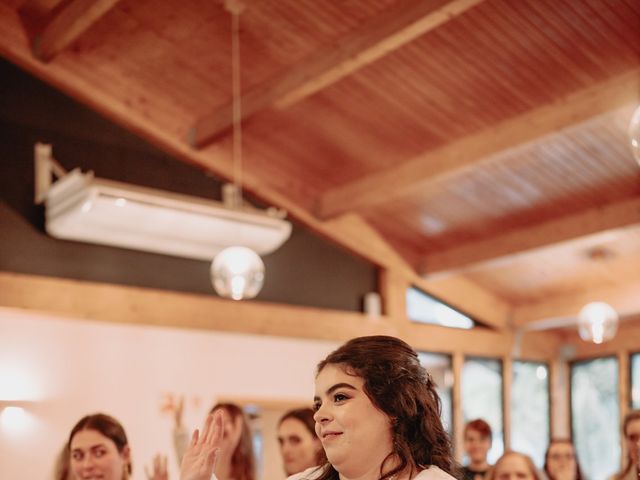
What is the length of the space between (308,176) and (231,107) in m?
1.20

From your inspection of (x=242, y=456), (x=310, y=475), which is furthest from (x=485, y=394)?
(x=310, y=475)

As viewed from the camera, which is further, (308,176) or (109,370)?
(308,176)

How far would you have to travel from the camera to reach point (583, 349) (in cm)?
1046

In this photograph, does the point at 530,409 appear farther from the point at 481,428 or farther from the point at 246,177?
the point at 481,428

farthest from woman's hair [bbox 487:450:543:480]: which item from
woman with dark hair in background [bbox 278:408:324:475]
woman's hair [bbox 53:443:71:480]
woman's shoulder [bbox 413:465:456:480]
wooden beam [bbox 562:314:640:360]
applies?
wooden beam [bbox 562:314:640:360]

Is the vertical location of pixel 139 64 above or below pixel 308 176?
above

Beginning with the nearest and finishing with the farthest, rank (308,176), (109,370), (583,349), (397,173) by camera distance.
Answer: (109,370), (397,173), (308,176), (583,349)

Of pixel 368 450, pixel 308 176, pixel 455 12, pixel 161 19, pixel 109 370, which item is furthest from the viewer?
pixel 308 176

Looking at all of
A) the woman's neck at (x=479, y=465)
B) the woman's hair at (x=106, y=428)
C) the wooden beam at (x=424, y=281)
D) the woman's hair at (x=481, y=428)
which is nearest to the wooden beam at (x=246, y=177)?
the wooden beam at (x=424, y=281)

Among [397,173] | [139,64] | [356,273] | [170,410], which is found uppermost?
[139,64]

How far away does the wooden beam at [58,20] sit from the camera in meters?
6.38

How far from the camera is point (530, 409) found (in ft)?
33.9

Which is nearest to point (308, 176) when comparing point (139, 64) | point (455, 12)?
point (139, 64)

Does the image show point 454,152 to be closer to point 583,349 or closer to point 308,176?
point 308,176
